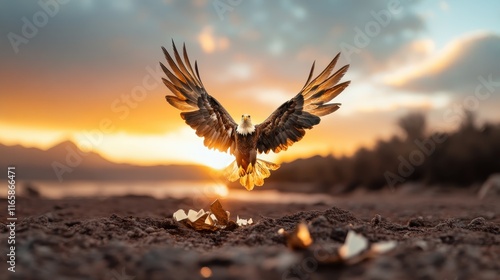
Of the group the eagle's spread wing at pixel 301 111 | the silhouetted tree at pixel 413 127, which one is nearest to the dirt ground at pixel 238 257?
the eagle's spread wing at pixel 301 111

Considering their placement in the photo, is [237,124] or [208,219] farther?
[237,124]

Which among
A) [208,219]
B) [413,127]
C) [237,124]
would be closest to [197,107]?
[237,124]

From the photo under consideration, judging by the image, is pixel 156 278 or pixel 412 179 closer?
pixel 156 278

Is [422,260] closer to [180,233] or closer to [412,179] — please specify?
[180,233]

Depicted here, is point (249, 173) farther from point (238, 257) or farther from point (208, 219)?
point (238, 257)

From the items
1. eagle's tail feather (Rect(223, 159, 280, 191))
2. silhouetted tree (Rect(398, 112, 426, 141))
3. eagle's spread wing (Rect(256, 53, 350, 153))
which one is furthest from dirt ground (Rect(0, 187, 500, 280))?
silhouetted tree (Rect(398, 112, 426, 141))

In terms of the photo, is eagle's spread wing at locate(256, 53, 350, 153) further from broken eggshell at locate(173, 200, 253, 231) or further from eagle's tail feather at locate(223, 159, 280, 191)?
broken eggshell at locate(173, 200, 253, 231)

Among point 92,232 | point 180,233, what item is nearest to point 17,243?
point 92,232

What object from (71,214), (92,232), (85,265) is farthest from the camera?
(71,214)
